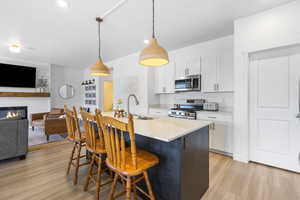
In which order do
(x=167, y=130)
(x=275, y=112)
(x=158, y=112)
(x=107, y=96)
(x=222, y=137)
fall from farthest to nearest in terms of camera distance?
(x=107, y=96), (x=158, y=112), (x=222, y=137), (x=275, y=112), (x=167, y=130)

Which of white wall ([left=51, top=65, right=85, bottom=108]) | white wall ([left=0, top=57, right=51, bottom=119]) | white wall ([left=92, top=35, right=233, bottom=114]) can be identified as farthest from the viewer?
white wall ([left=51, top=65, right=85, bottom=108])

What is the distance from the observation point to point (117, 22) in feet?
8.96

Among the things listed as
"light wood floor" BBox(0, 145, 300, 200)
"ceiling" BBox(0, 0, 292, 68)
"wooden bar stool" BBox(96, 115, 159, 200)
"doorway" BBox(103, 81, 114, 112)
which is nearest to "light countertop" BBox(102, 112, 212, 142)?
"wooden bar stool" BBox(96, 115, 159, 200)

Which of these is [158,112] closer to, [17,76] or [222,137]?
[222,137]

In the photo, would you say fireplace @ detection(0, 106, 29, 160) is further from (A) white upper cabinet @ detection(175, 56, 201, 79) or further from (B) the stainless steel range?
(A) white upper cabinet @ detection(175, 56, 201, 79)

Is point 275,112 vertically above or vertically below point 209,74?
below

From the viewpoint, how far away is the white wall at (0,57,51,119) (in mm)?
5035

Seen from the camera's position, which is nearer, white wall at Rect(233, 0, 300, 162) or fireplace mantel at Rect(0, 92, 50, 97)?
white wall at Rect(233, 0, 300, 162)

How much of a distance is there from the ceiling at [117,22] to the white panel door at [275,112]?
99 centimetres

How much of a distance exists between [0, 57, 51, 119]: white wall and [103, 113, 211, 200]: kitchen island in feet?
18.5

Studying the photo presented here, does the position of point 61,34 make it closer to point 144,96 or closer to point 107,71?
point 107,71

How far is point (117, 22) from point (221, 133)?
2962mm

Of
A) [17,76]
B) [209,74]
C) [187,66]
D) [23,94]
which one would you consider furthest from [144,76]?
[17,76]

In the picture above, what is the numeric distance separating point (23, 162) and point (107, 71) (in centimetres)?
223
